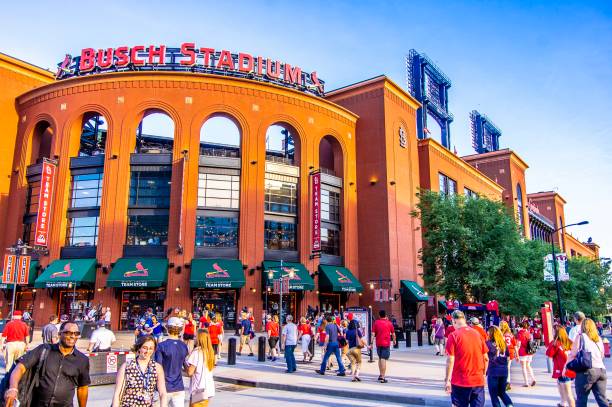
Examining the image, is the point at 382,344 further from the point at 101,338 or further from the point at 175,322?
the point at 175,322

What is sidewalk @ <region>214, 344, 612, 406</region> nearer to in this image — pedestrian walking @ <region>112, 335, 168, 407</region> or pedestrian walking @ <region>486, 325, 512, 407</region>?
pedestrian walking @ <region>486, 325, 512, 407</region>

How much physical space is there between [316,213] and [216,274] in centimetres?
891

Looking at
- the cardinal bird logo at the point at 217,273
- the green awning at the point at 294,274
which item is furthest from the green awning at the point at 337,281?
the cardinal bird logo at the point at 217,273

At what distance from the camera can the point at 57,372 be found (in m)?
5.69

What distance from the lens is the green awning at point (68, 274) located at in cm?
3166

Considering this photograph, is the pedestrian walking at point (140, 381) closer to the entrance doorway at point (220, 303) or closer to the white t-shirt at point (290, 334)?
the white t-shirt at point (290, 334)

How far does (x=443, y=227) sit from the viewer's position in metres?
31.4

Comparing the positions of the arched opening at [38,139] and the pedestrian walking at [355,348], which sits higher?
the arched opening at [38,139]

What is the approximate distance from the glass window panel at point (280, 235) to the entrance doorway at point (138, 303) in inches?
321

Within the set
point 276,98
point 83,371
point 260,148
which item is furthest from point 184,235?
point 83,371

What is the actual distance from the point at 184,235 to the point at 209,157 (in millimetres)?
5882

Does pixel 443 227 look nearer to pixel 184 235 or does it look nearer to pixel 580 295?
pixel 184 235

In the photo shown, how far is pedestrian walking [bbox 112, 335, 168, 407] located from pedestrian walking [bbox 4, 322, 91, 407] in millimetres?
419

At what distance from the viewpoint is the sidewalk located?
1218 centimetres
